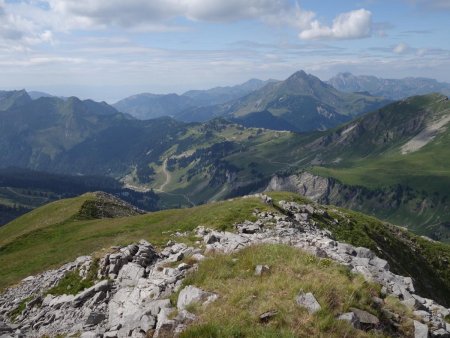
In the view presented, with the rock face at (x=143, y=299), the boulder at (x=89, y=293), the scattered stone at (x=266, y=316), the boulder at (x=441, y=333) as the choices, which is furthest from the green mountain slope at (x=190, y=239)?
the boulder at (x=441, y=333)

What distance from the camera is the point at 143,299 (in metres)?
20.8

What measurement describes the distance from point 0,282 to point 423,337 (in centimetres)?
4137

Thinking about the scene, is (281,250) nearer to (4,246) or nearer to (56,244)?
(56,244)

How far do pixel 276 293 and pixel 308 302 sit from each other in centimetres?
146

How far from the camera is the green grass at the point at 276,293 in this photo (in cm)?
1459

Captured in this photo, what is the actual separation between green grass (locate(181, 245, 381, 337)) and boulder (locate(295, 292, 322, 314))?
0.21 m

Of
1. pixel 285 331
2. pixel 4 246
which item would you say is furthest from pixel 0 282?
pixel 285 331

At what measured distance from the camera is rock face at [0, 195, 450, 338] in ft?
54.5

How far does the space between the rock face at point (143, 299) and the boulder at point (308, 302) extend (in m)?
0.04

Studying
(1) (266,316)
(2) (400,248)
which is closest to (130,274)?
(1) (266,316)

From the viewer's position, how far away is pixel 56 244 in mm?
59250

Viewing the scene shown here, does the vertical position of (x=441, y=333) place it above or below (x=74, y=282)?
above

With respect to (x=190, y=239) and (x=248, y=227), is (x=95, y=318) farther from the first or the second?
(x=248, y=227)

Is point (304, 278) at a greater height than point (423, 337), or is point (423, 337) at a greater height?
point (304, 278)
